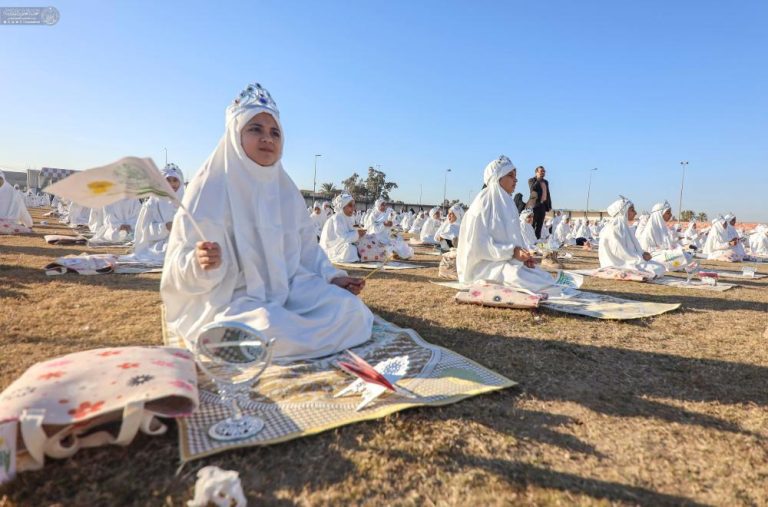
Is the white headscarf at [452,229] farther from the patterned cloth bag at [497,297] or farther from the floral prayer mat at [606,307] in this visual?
the patterned cloth bag at [497,297]

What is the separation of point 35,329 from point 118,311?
31.8 inches

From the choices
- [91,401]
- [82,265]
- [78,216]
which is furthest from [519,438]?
[78,216]

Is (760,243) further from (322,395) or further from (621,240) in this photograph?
(322,395)

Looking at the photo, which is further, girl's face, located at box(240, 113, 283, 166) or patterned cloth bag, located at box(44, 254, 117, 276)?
patterned cloth bag, located at box(44, 254, 117, 276)

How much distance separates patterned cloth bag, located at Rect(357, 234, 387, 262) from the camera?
10508mm

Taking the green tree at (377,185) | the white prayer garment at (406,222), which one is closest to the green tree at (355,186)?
the green tree at (377,185)

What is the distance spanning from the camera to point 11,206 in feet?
39.5

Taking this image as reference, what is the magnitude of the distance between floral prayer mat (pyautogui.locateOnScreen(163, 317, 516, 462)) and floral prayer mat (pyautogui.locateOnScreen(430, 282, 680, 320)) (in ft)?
8.12

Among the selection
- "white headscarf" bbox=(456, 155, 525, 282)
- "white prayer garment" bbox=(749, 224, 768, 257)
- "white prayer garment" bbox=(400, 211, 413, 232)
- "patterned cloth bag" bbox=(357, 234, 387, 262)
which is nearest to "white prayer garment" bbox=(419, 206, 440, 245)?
"patterned cloth bag" bbox=(357, 234, 387, 262)

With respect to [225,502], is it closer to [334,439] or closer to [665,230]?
[334,439]

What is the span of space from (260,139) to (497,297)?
3.30m

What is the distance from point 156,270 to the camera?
285 inches

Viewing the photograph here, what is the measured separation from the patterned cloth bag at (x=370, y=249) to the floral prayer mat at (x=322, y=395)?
Answer: 715 cm

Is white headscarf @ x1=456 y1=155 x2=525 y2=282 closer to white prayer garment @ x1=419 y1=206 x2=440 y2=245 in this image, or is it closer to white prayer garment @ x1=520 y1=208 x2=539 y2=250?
white prayer garment @ x1=520 y1=208 x2=539 y2=250
